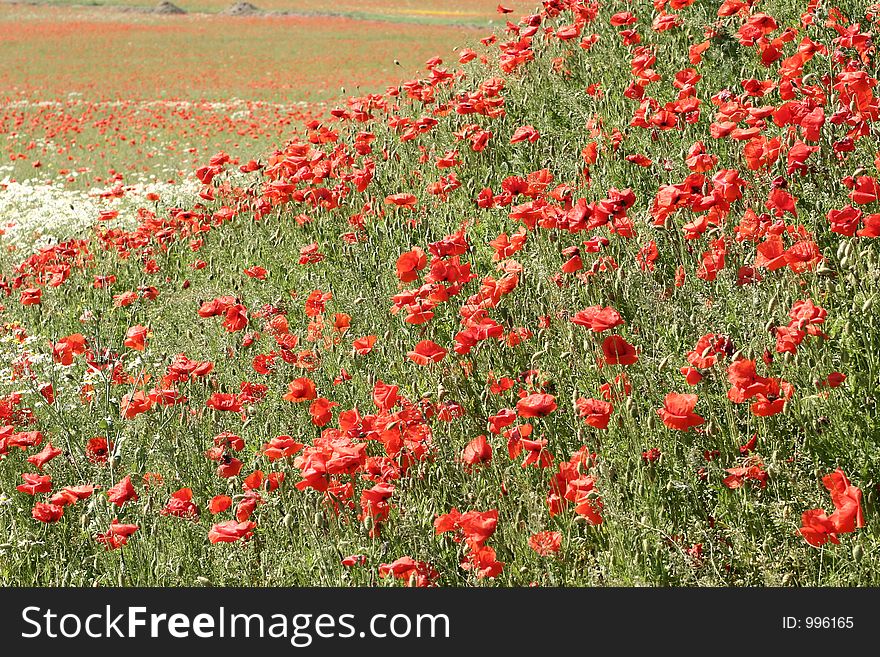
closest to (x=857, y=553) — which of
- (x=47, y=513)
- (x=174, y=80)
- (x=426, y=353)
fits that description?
(x=426, y=353)

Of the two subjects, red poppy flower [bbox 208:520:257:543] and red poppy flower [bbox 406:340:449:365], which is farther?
red poppy flower [bbox 406:340:449:365]

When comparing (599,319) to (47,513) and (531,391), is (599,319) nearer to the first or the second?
(531,391)

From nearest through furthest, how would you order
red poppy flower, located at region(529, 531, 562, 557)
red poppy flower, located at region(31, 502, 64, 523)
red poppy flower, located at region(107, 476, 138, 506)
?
red poppy flower, located at region(529, 531, 562, 557) → red poppy flower, located at region(107, 476, 138, 506) → red poppy flower, located at region(31, 502, 64, 523)

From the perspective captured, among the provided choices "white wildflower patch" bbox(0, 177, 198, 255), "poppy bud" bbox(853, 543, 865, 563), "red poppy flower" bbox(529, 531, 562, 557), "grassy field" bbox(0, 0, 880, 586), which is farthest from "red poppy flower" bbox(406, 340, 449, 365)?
"white wildflower patch" bbox(0, 177, 198, 255)

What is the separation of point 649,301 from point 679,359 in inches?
17.3

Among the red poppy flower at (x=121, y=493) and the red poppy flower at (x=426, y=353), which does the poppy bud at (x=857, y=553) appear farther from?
the red poppy flower at (x=121, y=493)

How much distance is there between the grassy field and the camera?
2520 mm

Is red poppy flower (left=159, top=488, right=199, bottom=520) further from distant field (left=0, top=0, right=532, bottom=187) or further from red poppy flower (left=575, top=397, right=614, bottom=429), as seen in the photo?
distant field (left=0, top=0, right=532, bottom=187)

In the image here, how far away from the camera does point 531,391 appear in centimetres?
304

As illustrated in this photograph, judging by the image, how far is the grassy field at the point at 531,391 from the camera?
252 centimetres

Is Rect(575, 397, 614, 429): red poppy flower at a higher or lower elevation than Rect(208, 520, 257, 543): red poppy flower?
higher

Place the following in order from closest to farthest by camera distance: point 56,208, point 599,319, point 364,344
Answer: point 599,319 → point 364,344 → point 56,208

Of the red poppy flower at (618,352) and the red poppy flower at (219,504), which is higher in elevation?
the red poppy flower at (618,352)


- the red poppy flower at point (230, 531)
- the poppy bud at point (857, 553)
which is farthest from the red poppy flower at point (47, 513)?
the poppy bud at point (857, 553)
